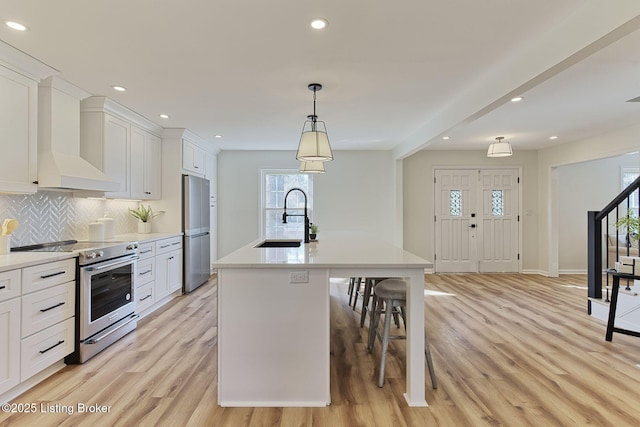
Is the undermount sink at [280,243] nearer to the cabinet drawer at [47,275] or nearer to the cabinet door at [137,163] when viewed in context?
the cabinet drawer at [47,275]

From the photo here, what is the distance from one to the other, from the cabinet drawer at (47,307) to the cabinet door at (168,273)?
1444 mm

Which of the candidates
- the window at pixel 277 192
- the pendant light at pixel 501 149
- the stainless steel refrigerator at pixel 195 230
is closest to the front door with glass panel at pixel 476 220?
the pendant light at pixel 501 149

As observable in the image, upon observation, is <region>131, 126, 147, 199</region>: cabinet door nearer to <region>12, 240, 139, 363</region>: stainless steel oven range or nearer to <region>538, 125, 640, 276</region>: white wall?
<region>12, 240, 139, 363</region>: stainless steel oven range

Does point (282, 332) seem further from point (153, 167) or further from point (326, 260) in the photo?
point (153, 167)

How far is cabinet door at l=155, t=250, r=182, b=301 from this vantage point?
4133 mm

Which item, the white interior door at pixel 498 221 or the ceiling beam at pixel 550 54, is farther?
the white interior door at pixel 498 221

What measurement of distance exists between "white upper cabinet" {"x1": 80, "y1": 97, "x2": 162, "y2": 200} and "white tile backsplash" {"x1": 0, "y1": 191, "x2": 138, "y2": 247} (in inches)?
13.4

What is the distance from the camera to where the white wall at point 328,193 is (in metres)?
6.61

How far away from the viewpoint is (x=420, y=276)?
2125 millimetres

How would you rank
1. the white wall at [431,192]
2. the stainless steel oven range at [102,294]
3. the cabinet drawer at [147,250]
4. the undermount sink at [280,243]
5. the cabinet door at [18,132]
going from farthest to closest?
the white wall at [431,192] < the cabinet drawer at [147,250] < the undermount sink at [280,243] < the stainless steel oven range at [102,294] < the cabinet door at [18,132]

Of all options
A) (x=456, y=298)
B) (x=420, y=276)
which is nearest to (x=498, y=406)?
(x=420, y=276)

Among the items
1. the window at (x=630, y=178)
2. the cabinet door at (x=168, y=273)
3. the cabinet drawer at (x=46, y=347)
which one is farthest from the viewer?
the window at (x=630, y=178)

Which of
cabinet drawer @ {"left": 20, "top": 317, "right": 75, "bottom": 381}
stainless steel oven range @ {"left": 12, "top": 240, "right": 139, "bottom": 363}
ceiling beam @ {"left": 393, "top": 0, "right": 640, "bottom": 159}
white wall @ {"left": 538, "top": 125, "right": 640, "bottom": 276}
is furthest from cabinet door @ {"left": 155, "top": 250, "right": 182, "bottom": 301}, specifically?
white wall @ {"left": 538, "top": 125, "right": 640, "bottom": 276}

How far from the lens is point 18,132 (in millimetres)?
2604
